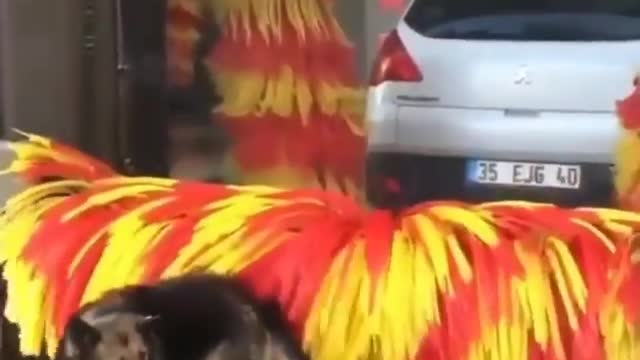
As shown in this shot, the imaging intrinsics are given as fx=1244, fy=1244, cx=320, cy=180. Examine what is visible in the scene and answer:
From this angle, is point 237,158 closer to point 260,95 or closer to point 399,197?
point 260,95

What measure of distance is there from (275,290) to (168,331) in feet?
0.36

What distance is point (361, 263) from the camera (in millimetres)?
929

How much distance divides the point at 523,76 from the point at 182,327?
0.42 m

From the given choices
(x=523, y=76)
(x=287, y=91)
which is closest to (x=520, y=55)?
(x=523, y=76)

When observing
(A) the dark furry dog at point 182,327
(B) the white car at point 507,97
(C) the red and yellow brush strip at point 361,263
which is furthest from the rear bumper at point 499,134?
(A) the dark furry dog at point 182,327

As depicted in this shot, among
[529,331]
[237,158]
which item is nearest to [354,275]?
[529,331]

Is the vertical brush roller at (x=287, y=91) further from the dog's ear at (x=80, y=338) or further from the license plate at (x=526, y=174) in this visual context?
the dog's ear at (x=80, y=338)

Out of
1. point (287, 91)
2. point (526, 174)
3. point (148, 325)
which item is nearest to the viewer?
point (148, 325)

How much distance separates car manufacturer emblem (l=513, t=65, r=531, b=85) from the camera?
1104 millimetres

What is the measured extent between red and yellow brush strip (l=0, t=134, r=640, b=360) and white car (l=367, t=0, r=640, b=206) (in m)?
0.14

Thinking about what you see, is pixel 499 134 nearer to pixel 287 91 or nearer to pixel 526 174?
pixel 526 174

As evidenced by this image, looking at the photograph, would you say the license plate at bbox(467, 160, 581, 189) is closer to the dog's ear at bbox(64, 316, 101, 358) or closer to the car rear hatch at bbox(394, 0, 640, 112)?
the car rear hatch at bbox(394, 0, 640, 112)

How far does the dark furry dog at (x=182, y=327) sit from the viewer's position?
2.75ft

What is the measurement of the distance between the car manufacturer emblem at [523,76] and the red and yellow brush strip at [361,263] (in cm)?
18
